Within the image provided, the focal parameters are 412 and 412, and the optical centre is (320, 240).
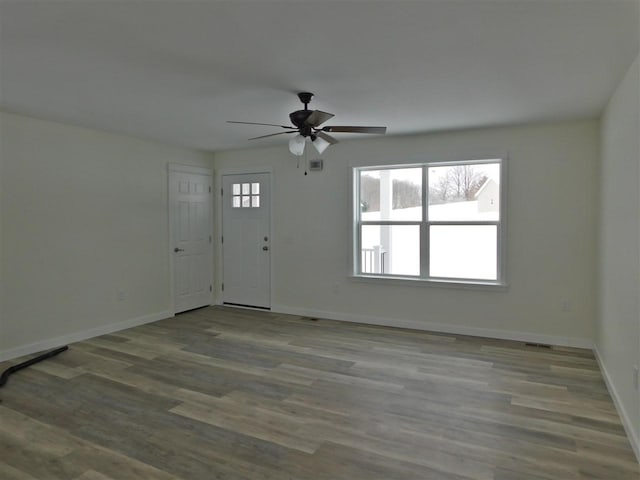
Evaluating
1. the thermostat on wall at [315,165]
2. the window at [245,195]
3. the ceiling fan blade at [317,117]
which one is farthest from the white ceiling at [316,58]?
the window at [245,195]

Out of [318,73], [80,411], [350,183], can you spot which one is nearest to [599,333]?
[350,183]

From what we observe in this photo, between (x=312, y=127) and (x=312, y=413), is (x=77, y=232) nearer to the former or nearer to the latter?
(x=312, y=127)

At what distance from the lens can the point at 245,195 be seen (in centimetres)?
634

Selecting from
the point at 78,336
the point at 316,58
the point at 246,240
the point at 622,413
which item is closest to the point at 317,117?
the point at 316,58

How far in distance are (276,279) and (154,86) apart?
136 inches

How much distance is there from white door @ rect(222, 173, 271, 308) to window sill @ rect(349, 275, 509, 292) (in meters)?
1.51

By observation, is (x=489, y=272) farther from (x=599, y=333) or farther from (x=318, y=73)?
(x=318, y=73)

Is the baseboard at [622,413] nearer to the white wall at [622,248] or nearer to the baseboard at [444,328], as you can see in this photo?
the white wall at [622,248]

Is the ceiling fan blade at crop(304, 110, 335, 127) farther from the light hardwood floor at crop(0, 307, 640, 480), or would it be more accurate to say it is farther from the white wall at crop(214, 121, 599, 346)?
the light hardwood floor at crop(0, 307, 640, 480)

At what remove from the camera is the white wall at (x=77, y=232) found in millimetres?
4090

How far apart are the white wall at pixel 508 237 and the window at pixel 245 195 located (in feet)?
1.38

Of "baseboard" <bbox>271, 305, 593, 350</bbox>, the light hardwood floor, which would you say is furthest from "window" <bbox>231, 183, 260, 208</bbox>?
the light hardwood floor

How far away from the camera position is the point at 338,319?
5648 millimetres

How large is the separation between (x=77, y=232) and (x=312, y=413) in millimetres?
3449
